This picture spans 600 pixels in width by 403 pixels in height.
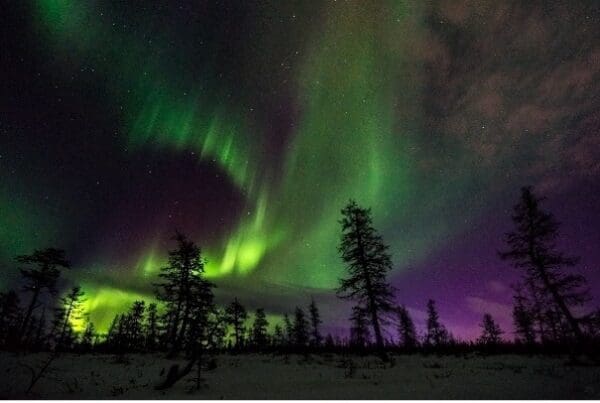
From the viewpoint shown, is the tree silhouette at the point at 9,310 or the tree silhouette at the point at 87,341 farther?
the tree silhouette at the point at 9,310

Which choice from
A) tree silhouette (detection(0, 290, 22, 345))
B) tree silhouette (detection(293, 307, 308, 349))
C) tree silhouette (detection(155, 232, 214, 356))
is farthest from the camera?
tree silhouette (detection(293, 307, 308, 349))

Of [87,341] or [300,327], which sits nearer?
[87,341]

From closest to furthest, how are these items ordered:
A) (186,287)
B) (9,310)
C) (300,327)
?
(186,287)
(9,310)
(300,327)

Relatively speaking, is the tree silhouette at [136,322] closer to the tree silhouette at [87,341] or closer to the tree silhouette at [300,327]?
the tree silhouette at [87,341]

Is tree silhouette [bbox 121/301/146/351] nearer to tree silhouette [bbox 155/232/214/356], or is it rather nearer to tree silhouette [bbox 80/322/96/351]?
tree silhouette [bbox 80/322/96/351]

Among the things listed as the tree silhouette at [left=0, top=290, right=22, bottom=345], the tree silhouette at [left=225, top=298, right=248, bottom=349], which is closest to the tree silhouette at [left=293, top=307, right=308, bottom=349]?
the tree silhouette at [left=225, top=298, right=248, bottom=349]

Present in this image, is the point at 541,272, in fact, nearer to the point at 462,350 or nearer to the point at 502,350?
the point at 502,350

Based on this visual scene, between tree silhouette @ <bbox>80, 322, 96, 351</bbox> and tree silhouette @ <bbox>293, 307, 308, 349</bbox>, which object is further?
tree silhouette @ <bbox>293, 307, 308, 349</bbox>

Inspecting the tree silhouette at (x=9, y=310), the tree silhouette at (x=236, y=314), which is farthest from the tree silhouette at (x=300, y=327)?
the tree silhouette at (x=9, y=310)

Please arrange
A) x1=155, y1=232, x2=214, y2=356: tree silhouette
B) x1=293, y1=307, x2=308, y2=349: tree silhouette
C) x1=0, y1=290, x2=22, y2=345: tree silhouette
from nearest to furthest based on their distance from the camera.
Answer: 1. x1=155, y1=232, x2=214, y2=356: tree silhouette
2. x1=0, y1=290, x2=22, y2=345: tree silhouette
3. x1=293, y1=307, x2=308, y2=349: tree silhouette

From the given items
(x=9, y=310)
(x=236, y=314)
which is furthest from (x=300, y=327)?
(x=9, y=310)

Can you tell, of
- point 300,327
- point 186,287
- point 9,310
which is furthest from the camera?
point 300,327

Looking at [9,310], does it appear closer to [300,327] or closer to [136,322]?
[136,322]

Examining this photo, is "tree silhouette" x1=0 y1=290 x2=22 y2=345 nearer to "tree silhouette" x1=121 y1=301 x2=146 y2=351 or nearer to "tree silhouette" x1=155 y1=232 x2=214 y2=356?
"tree silhouette" x1=121 y1=301 x2=146 y2=351
